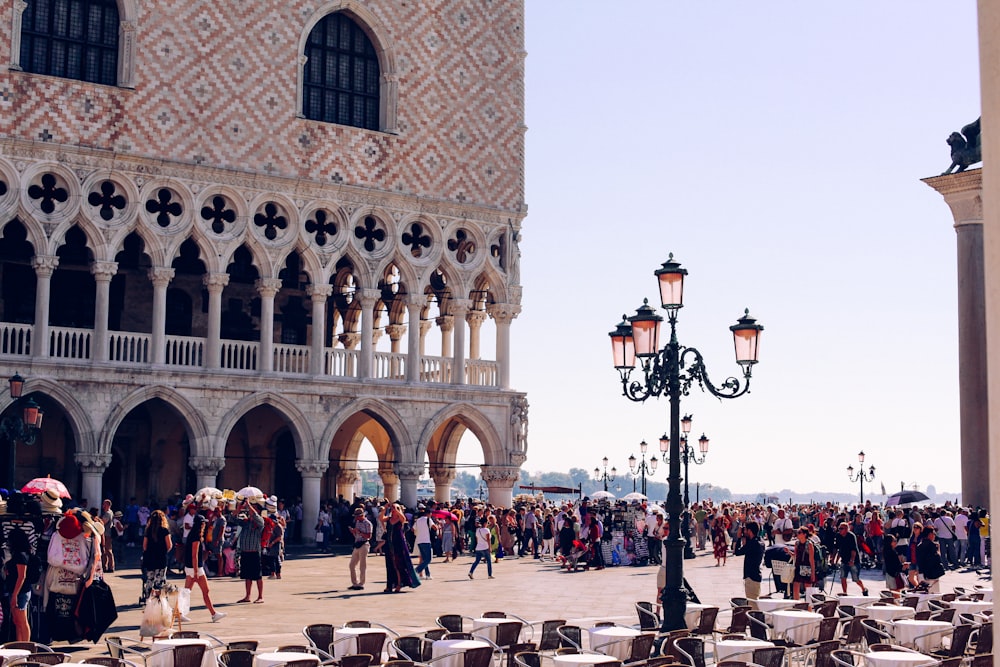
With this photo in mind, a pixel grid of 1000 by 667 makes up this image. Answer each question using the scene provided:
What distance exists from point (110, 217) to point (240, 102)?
12.3 ft

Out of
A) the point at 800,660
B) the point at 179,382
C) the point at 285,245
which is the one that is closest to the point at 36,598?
the point at 800,660

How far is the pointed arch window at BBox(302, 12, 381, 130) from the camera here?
94.4 ft

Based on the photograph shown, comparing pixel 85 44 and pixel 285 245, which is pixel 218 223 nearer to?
pixel 285 245

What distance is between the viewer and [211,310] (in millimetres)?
27109

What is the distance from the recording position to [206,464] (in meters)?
26.2

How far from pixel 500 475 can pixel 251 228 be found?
26.5ft

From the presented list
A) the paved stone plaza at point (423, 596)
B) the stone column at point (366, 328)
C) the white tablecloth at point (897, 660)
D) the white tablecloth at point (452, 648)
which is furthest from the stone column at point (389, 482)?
the white tablecloth at point (897, 660)

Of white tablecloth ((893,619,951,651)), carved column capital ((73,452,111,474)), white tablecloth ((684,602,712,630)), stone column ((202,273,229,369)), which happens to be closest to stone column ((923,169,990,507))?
white tablecloth ((684,602,712,630))

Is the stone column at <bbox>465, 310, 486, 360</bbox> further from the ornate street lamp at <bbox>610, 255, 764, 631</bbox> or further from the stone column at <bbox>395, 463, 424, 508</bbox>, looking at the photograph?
the ornate street lamp at <bbox>610, 255, 764, 631</bbox>

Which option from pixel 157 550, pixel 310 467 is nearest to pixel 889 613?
pixel 157 550

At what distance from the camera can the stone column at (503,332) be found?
30188 millimetres

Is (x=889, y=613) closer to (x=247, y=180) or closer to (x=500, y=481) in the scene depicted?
(x=500, y=481)

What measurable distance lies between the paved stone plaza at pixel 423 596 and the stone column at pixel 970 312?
2.55 metres

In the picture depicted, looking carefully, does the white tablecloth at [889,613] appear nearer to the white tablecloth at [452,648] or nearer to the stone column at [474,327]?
the white tablecloth at [452,648]
